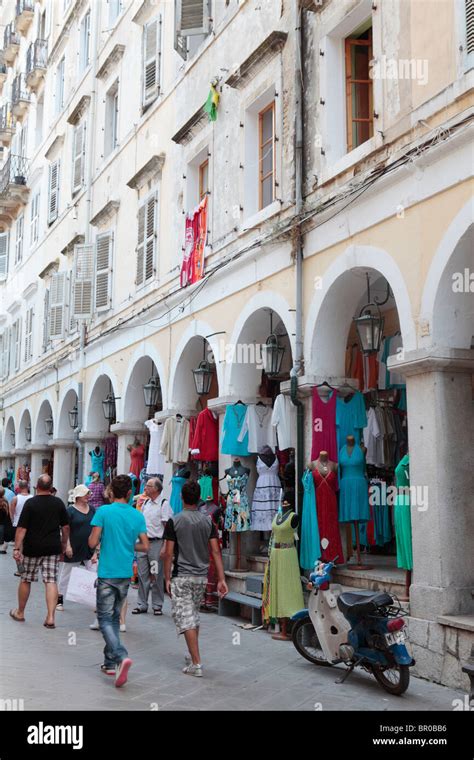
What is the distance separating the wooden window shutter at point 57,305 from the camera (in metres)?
21.5

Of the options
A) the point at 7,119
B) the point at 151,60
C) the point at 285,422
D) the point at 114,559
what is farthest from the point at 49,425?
the point at 114,559

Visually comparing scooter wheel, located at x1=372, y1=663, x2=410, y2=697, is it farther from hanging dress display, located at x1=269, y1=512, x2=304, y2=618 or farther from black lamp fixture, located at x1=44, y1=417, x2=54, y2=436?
black lamp fixture, located at x1=44, y1=417, x2=54, y2=436

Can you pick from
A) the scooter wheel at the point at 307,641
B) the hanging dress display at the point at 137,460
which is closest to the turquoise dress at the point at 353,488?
the scooter wheel at the point at 307,641

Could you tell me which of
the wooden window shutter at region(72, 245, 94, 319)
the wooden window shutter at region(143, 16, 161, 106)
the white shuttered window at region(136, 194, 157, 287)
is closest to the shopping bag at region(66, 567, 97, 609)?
the white shuttered window at region(136, 194, 157, 287)

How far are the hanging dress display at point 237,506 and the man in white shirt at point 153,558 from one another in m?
0.81

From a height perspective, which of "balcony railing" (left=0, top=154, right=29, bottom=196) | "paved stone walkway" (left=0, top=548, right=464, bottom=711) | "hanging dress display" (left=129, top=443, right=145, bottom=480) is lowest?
"paved stone walkway" (left=0, top=548, right=464, bottom=711)

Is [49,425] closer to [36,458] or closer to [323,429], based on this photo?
[36,458]

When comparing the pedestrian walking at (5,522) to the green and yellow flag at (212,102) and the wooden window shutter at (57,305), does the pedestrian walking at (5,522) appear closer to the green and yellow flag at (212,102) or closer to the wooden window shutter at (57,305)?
the green and yellow flag at (212,102)

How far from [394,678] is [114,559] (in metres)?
2.53

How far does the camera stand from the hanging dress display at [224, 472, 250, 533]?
1112 cm

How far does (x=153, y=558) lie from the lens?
1098cm

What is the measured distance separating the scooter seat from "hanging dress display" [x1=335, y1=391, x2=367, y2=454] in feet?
8.41

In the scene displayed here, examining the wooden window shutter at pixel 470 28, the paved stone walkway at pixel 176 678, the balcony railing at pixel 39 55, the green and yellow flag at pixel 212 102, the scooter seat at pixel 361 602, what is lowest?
the paved stone walkway at pixel 176 678
